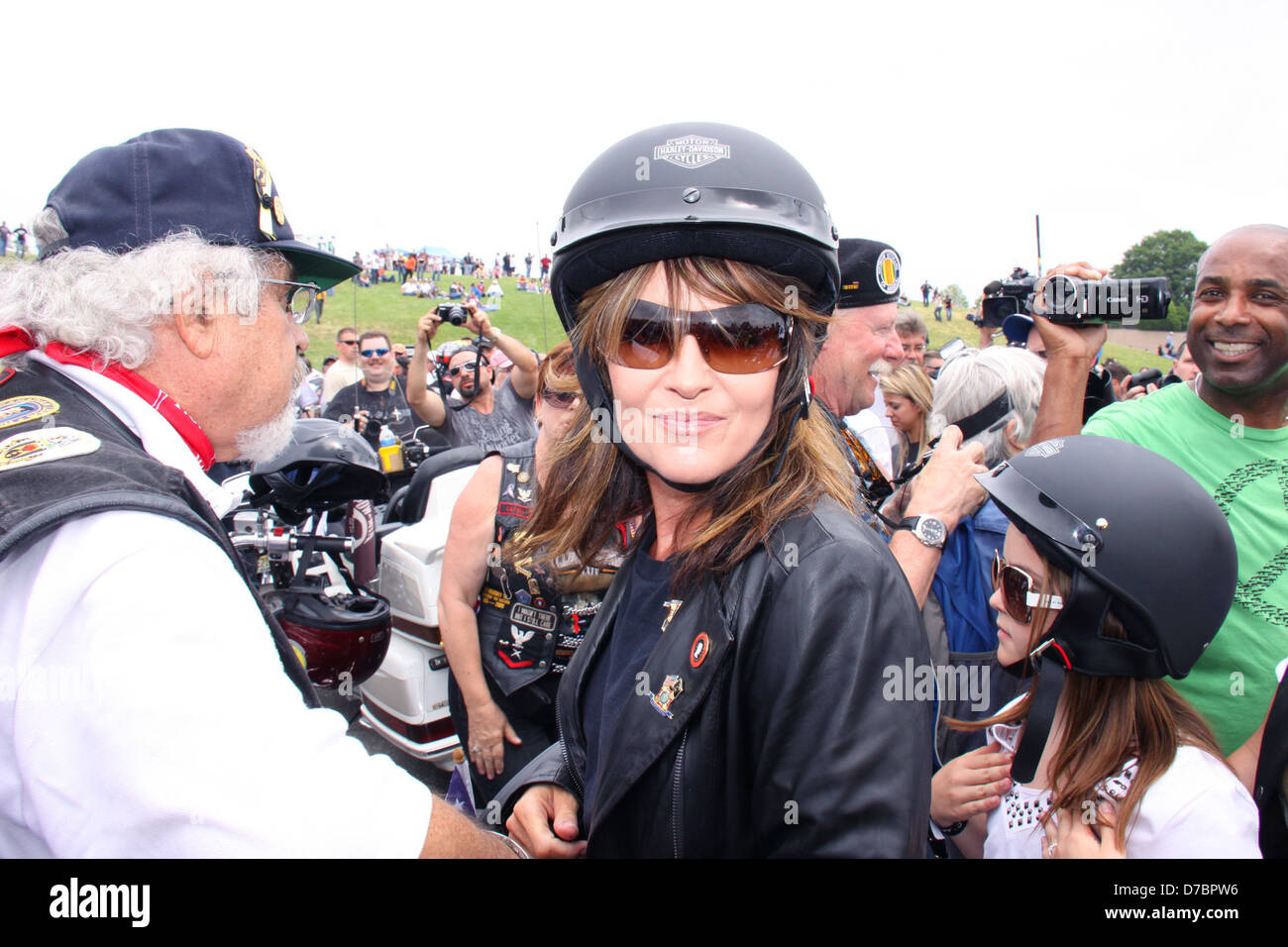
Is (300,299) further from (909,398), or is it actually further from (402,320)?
(402,320)

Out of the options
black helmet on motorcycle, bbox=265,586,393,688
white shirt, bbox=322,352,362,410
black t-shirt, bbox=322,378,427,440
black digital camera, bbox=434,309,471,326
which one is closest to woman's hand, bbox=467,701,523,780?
black helmet on motorcycle, bbox=265,586,393,688

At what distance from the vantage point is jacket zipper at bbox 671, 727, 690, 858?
4.26 feet

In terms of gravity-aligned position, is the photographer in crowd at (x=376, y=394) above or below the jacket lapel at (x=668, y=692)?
below

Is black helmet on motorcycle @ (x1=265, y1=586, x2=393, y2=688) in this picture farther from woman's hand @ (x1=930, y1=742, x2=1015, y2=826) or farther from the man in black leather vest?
woman's hand @ (x1=930, y1=742, x2=1015, y2=826)

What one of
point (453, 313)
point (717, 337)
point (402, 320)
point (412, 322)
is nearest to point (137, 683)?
point (717, 337)

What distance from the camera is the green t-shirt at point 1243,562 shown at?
2.32m

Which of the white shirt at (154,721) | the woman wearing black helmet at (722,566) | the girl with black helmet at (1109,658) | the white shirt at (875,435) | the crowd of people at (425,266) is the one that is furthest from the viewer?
the crowd of people at (425,266)

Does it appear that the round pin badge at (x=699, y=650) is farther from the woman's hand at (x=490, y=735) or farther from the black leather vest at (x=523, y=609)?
the woman's hand at (x=490, y=735)

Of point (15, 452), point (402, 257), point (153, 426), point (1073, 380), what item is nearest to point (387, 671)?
A: point (153, 426)

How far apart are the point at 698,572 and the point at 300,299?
58.1 inches

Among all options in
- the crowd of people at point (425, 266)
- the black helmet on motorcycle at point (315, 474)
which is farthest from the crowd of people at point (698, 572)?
the crowd of people at point (425, 266)

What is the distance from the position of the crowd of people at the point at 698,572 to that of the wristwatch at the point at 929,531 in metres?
0.01

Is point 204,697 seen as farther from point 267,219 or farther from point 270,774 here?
point 267,219
